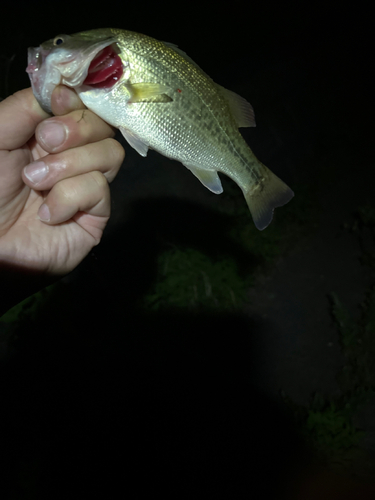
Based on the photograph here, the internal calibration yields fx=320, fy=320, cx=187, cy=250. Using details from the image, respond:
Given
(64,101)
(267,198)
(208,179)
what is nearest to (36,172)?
(64,101)

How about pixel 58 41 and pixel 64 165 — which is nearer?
pixel 58 41

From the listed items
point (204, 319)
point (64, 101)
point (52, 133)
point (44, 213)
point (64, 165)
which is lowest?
point (204, 319)

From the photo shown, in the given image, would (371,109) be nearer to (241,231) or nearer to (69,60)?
(241,231)

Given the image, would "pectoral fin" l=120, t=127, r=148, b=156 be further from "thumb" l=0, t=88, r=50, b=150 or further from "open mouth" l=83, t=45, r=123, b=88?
"thumb" l=0, t=88, r=50, b=150

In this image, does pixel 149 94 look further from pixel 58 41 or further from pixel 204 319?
pixel 204 319

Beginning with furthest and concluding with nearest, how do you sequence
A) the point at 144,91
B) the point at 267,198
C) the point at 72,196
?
1. the point at 267,198
2. the point at 72,196
3. the point at 144,91
